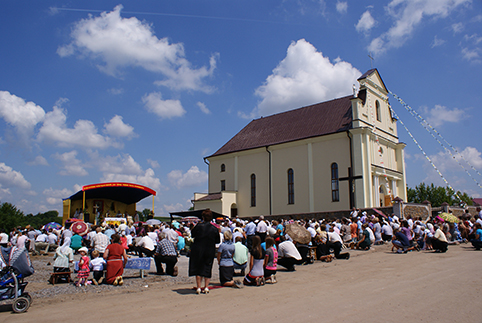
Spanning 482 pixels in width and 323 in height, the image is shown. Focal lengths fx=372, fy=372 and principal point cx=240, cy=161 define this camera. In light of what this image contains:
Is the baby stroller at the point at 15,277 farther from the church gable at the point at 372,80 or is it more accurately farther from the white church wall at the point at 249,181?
the church gable at the point at 372,80

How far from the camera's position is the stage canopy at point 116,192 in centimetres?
2853

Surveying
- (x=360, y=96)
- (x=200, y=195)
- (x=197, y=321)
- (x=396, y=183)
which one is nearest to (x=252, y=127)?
(x=200, y=195)

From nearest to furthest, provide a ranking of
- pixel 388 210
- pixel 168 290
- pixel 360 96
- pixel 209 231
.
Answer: pixel 209 231, pixel 168 290, pixel 388 210, pixel 360 96

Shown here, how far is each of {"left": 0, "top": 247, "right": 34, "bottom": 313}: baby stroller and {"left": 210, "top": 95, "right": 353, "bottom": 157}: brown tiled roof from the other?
2848 centimetres

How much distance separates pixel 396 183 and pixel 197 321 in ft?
109

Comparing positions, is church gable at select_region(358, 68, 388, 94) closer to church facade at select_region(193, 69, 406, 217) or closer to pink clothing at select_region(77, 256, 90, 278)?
church facade at select_region(193, 69, 406, 217)

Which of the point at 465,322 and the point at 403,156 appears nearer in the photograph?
→ the point at 465,322

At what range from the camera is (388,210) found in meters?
24.6

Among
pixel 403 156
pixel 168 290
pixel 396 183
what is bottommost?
pixel 168 290

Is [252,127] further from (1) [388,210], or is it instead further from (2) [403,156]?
(1) [388,210]

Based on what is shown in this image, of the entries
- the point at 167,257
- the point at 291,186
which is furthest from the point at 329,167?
the point at 167,257

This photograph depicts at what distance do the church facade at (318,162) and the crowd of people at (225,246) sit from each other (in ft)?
35.6

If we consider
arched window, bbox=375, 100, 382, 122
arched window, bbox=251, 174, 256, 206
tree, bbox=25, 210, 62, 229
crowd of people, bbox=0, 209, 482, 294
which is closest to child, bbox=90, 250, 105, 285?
crowd of people, bbox=0, 209, 482, 294

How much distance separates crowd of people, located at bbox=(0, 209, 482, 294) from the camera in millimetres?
8328
